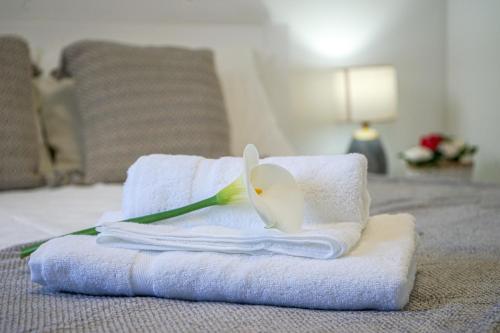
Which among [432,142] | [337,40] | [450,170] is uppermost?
[337,40]

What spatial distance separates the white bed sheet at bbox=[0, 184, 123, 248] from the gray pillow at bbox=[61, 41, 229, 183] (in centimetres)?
10

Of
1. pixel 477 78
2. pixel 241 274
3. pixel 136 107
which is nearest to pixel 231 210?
pixel 241 274

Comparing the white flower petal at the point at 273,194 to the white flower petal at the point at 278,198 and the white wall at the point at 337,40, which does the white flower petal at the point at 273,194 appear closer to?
the white flower petal at the point at 278,198

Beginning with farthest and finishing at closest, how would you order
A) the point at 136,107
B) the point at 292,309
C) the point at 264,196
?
1. the point at 136,107
2. the point at 264,196
3. the point at 292,309

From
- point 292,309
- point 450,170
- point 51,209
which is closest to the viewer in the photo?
point 292,309

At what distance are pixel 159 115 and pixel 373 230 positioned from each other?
101cm

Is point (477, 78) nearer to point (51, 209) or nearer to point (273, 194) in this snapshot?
point (51, 209)

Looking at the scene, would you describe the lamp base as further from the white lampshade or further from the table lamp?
the white lampshade

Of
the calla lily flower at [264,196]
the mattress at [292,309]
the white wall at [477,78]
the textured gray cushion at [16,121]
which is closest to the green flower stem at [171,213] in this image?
the calla lily flower at [264,196]

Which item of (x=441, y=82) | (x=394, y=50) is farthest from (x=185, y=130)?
(x=441, y=82)

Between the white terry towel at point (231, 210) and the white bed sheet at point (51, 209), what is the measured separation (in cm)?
34

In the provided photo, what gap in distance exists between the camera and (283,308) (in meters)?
0.66

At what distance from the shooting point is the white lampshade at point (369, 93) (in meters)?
2.58

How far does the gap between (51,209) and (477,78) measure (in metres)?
2.22
